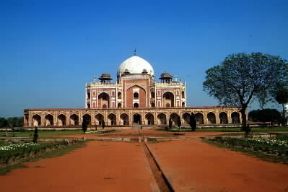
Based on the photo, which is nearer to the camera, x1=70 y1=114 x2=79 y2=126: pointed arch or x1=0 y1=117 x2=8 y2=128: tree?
x1=70 y1=114 x2=79 y2=126: pointed arch

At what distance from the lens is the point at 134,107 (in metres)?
61.1

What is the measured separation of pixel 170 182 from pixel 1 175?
4.37 meters

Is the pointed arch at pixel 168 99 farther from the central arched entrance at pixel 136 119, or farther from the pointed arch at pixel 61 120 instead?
the pointed arch at pixel 61 120

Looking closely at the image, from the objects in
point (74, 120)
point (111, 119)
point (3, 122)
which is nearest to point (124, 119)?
point (111, 119)

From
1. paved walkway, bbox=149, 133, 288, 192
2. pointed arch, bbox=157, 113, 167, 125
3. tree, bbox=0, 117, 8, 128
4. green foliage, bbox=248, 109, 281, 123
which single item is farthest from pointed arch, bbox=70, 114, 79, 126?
paved walkway, bbox=149, 133, 288, 192

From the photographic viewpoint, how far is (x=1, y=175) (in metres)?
9.44

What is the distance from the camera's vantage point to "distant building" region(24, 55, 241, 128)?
58625 mm

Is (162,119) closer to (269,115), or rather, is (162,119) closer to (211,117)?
(211,117)

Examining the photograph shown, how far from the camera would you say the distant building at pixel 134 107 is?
192ft

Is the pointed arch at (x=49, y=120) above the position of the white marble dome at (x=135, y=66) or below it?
below

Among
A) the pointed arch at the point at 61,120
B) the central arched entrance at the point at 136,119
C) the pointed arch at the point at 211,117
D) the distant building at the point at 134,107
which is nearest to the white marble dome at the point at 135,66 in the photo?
the distant building at the point at 134,107

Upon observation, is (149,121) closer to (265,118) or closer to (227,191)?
(265,118)

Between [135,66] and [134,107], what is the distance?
9.29m

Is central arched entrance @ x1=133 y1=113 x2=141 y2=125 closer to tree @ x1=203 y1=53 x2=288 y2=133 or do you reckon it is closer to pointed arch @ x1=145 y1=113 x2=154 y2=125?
pointed arch @ x1=145 y1=113 x2=154 y2=125
